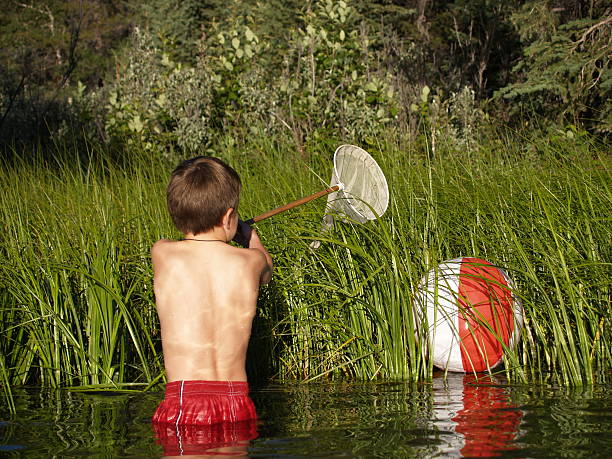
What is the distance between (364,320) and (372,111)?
5.51 meters

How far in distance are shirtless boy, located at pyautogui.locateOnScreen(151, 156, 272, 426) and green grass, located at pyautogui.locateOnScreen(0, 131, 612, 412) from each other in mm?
1061

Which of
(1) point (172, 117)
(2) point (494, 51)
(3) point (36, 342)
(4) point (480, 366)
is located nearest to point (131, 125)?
(1) point (172, 117)

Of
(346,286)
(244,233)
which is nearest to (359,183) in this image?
(346,286)

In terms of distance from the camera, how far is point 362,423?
372cm

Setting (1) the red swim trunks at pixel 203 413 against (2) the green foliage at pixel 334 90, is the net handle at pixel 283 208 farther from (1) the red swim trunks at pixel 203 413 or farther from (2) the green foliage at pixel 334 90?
(2) the green foliage at pixel 334 90

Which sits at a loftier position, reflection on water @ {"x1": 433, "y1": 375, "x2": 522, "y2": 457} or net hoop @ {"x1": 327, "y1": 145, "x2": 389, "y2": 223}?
net hoop @ {"x1": 327, "y1": 145, "x2": 389, "y2": 223}

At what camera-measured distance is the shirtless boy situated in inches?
139

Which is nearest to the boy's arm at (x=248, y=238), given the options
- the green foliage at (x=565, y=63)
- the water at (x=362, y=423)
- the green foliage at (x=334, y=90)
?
the water at (x=362, y=423)

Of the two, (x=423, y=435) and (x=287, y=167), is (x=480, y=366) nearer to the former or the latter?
(x=423, y=435)

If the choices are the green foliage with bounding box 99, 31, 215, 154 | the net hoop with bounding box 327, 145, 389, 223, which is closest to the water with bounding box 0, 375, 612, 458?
the net hoop with bounding box 327, 145, 389, 223

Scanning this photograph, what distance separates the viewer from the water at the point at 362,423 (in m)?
3.22

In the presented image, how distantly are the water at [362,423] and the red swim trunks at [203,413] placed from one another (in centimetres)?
5

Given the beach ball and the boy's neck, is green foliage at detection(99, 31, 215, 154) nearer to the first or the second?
the beach ball

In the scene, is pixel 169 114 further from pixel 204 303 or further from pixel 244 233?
pixel 204 303
